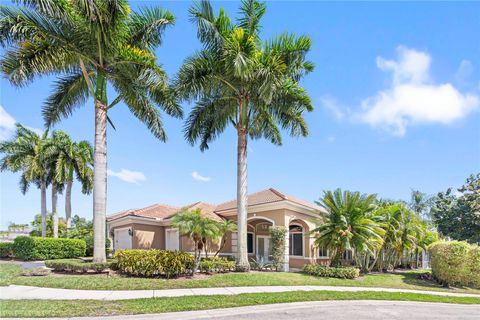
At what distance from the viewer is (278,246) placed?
18.8 metres

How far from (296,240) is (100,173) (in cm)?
1325

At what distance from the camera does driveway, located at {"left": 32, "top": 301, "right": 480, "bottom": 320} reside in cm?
855

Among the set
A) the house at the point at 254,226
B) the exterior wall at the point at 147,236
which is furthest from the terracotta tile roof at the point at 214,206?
the exterior wall at the point at 147,236

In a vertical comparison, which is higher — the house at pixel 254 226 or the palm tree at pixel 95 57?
the palm tree at pixel 95 57

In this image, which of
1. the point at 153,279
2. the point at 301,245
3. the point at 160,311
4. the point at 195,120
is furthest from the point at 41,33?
the point at 301,245

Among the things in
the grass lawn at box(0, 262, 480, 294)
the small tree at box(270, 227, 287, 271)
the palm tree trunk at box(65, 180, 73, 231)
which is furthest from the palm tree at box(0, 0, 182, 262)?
the palm tree trunk at box(65, 180, 73, 231)

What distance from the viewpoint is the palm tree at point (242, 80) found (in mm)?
15180

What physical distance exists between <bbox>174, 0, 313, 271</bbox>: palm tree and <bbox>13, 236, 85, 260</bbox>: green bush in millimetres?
12585

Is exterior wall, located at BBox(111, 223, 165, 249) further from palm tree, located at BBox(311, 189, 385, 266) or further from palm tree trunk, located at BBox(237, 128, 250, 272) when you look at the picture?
palm tree, located at BBox(311, 189, 385, 266)

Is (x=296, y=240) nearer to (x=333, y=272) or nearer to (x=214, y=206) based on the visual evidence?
(x=333, y=272)

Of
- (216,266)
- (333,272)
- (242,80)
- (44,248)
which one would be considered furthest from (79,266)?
(333,272)

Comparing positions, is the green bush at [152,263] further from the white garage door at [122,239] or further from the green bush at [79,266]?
the white garage door at [122,239]

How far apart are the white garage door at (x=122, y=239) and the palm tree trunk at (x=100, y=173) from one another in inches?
420

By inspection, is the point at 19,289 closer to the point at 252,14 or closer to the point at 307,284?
the point at 307,284
